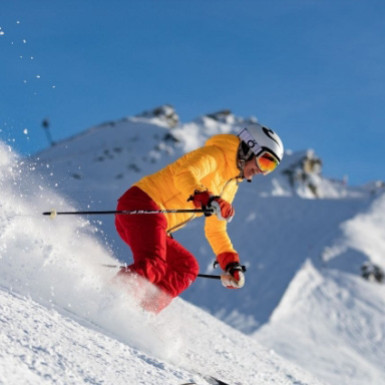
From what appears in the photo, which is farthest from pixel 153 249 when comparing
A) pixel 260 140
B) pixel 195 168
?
pixel 260 140

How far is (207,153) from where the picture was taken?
483cm

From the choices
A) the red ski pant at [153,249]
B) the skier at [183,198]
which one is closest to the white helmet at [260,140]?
the skier at [183,198]

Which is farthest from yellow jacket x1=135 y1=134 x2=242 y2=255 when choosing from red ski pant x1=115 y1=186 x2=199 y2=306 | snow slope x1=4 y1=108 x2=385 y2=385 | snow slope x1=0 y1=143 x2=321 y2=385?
snow slope x1=0 y1=143 x2=321 y2=385

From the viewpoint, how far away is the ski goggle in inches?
193

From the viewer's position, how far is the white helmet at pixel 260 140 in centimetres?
488

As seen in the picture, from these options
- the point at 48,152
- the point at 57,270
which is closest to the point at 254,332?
the point at 57,270

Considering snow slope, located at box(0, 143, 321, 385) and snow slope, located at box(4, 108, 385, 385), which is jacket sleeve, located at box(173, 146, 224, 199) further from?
snow slope, located at box(0, 143, 321, 385)

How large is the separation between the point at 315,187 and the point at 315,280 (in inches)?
1052

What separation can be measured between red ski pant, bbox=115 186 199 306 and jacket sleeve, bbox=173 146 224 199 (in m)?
0.34

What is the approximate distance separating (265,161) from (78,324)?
2280 mm

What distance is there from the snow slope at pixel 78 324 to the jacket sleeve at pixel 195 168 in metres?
0.94

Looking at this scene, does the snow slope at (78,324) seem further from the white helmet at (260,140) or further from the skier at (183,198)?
the white helmet at (260,140)

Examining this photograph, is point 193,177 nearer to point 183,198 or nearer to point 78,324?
point 183,198

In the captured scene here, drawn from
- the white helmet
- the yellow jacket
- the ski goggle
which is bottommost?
the yellow jacket
